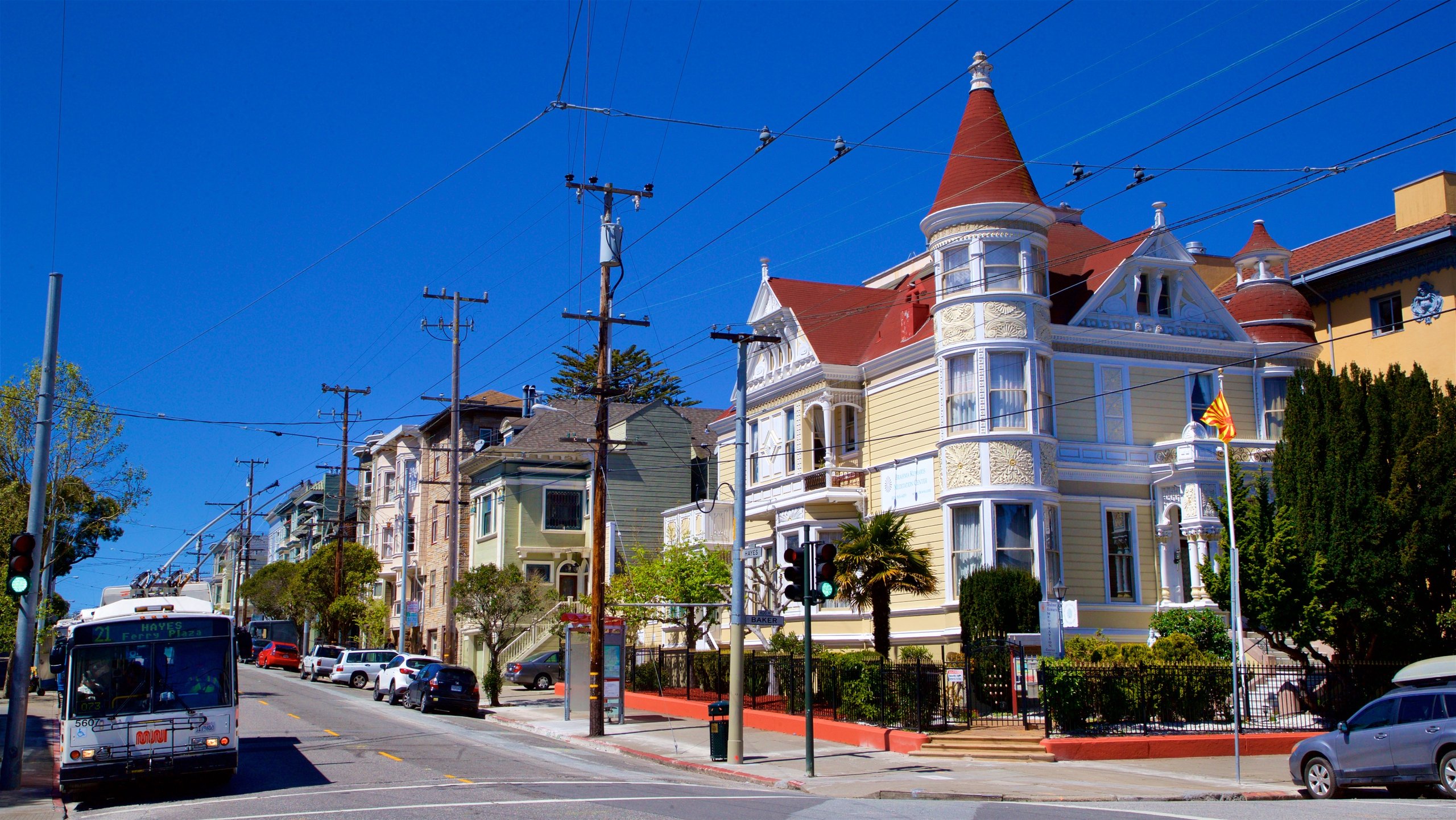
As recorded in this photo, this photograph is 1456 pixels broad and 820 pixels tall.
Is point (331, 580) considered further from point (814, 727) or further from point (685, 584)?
point (814, 727)

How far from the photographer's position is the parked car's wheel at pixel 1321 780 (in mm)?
17625

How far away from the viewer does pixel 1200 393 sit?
33.4 meters

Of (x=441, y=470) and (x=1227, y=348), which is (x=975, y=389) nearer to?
(x=1227, y=348)

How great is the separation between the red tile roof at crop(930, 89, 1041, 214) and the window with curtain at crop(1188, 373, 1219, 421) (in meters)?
6.91

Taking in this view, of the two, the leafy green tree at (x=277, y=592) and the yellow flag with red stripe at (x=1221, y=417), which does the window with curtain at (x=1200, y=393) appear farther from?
the leafy green tree at (x=277, y=592)

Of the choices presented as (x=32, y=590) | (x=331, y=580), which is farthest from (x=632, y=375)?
(x=32, y=590)

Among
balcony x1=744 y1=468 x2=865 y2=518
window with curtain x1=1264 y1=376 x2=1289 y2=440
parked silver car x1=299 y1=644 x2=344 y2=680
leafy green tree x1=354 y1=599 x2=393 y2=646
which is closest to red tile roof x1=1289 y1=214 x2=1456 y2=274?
window with curtain x1=1264 y1=376 x2=1289 y2=440

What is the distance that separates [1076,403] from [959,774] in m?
14.3

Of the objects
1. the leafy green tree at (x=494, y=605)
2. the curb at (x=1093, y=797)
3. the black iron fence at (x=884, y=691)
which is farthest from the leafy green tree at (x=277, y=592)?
the curb at (x=1093, y=797)

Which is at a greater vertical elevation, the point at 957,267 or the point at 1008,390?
the point at 957,267

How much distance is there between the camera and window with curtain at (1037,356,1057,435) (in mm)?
30391

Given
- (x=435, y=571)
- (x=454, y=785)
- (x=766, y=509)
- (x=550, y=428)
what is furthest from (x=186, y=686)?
(x=435, y=571)

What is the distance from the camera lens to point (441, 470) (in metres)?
64.6

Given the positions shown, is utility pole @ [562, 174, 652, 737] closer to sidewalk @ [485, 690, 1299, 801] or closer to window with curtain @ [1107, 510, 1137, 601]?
sidewalk @ [485, 690, 1299, 801]
